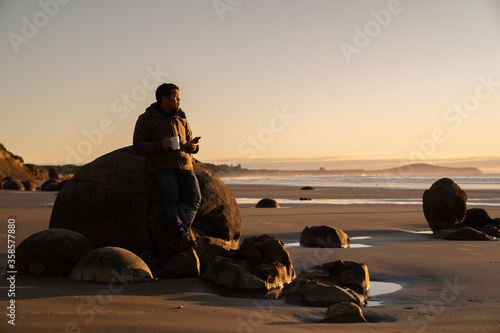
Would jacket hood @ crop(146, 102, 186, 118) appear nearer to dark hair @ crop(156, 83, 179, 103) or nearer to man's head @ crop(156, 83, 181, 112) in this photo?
man's head @ crop(156, 83, 181, 112)

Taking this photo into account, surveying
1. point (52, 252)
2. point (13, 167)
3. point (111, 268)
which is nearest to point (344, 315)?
point (111, 268)

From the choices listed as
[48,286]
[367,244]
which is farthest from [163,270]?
[367,244]

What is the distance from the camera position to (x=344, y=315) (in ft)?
15.0

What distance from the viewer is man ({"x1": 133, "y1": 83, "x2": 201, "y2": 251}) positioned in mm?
6980

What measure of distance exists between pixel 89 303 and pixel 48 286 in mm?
1190

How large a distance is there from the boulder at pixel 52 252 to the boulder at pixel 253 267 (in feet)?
5.64

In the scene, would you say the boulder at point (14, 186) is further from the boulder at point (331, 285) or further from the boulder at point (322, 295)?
the boulder at point (322, 295)

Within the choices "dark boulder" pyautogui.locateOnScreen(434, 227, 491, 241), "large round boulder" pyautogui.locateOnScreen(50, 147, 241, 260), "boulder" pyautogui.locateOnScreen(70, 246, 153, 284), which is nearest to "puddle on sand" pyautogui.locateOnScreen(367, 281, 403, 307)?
"large round boulder" pyautogui.locateOnScreen(50, 147, 241, 260)

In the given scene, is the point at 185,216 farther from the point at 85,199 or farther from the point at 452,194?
the point at 452,194

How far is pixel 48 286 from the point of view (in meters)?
5.88

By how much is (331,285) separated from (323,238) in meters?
4.32

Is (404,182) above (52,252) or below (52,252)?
below

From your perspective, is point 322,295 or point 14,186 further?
point 14,186

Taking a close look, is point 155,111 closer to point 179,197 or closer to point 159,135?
point 159,135
